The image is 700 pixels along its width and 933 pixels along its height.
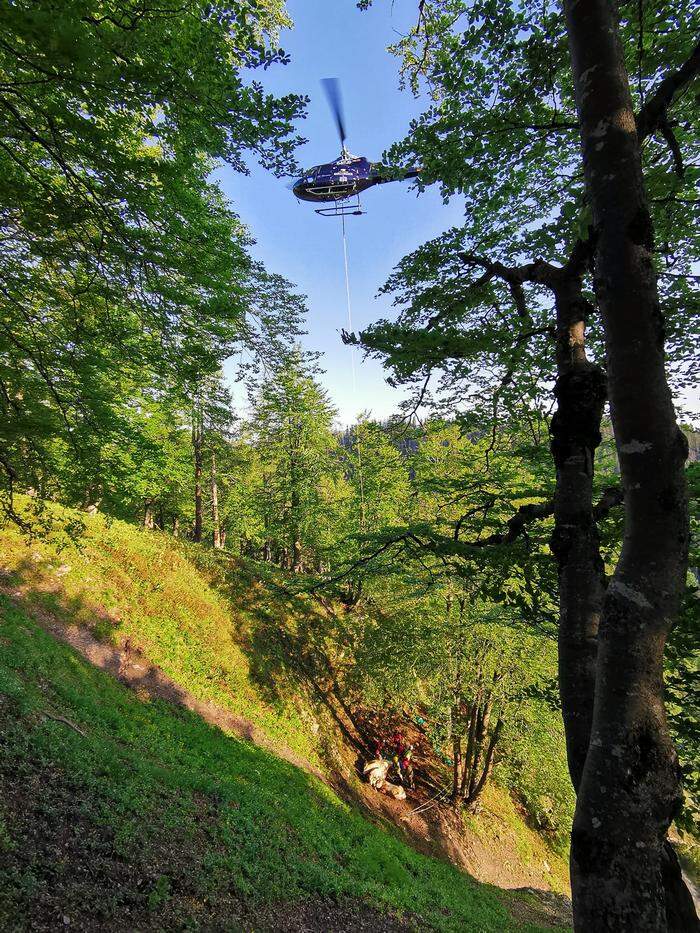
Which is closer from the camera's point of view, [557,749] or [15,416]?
[15,416]

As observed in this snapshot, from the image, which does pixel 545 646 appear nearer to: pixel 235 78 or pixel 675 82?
pixel 675 82

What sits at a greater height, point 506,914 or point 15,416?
point 15,416

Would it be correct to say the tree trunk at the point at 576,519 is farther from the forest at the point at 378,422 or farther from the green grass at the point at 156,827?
the green grass at the point at 156,827

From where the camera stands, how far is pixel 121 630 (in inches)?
481

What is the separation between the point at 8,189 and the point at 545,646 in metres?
14.0

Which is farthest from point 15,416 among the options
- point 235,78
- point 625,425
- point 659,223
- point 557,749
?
point 557,749

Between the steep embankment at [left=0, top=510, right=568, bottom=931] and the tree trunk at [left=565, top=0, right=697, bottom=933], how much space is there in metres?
4.71

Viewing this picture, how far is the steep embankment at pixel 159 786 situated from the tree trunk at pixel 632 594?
471 centimetres

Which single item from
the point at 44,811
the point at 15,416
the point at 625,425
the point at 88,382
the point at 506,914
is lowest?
the point at 506,914

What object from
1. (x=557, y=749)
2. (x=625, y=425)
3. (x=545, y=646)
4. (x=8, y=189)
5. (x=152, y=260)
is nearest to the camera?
(x=625, y=425)

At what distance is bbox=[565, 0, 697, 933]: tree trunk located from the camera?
187cm

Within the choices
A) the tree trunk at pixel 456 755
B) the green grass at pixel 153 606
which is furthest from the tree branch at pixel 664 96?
the tree trunk at pixel 456 755

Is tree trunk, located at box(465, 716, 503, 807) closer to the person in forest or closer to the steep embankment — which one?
the person in forest

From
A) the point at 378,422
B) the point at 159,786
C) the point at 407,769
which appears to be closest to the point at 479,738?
the point at 407,769
